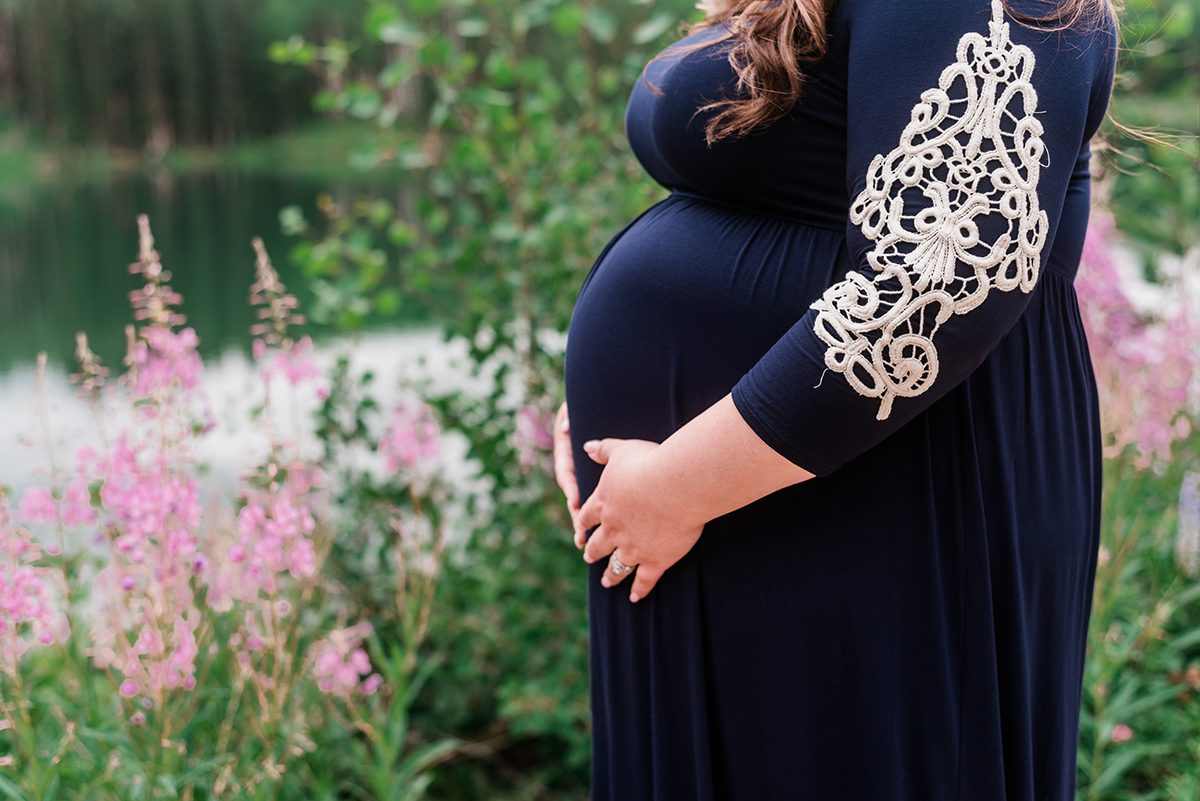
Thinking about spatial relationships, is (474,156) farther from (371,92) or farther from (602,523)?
(602,523)

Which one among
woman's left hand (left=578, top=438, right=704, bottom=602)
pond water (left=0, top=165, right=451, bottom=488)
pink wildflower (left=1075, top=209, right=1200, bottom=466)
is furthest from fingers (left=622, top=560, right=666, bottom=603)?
pink wildflower (left=1075, top=209, right=1200, bottom=466)

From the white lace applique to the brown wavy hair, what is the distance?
0.10 metres

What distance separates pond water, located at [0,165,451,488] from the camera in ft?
11.3

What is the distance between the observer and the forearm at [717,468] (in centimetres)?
84

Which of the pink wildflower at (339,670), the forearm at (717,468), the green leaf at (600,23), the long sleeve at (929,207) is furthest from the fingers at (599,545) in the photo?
the green leaf at (600,23)

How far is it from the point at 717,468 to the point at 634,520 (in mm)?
119

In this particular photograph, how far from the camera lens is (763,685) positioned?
0.98 m

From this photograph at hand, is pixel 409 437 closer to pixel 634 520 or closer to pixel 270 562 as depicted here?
pixel 270 562

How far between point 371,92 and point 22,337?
4.96m

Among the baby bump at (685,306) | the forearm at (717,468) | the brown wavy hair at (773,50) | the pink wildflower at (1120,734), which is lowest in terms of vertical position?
the pink wildflower at (1120,734)

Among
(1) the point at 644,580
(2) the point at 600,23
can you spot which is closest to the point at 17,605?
(1) the point at 644,580

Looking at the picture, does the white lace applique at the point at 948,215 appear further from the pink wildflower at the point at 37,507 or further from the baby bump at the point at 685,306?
the pink wildflower at the point at 37,507

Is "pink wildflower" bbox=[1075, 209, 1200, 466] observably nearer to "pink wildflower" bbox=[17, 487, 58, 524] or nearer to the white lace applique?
the white lace applique

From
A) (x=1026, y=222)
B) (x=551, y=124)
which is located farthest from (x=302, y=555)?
(x=551, y=124)
